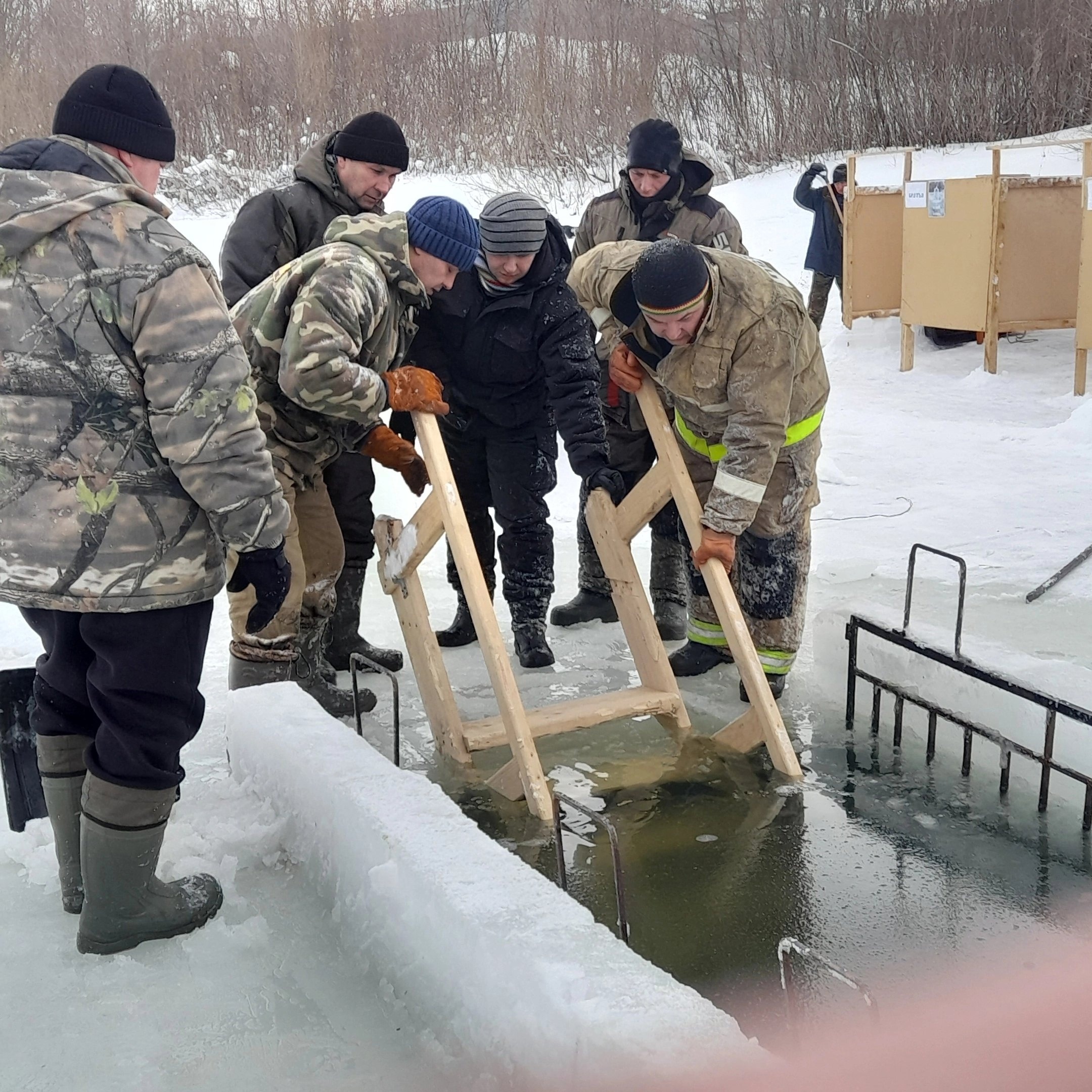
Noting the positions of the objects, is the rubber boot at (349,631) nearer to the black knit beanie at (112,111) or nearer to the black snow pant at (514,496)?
the black snow pant at (514,496)

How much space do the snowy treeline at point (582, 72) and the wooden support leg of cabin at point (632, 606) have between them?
1277cm

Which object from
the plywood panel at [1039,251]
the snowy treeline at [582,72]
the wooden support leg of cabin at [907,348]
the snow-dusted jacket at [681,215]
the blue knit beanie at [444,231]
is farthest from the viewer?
the snowy treeline at [582,72]

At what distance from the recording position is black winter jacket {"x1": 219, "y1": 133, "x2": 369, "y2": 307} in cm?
376

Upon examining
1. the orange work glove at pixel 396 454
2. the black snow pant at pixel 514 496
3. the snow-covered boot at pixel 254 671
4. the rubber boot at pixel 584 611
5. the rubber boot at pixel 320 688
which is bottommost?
the rubber boot at pixel 584 611

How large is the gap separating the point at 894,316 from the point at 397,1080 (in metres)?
9.54

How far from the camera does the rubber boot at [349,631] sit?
418cm

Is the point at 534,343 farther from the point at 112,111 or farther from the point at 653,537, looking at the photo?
the point at 112,111

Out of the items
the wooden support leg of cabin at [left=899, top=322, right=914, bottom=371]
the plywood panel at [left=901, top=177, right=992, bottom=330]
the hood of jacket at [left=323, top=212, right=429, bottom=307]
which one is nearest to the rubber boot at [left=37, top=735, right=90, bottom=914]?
the hood of jacket at [left=323, top=212, right=429, bottom=307]

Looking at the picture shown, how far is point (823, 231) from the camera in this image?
33.8 ft

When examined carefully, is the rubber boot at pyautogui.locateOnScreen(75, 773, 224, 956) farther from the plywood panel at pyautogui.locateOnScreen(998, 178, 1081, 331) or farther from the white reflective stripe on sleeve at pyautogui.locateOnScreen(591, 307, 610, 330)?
the plywood panel at pyautogui.locateOnScreen(998, 178, 1081, 331)

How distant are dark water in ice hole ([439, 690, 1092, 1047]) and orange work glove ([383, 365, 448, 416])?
108 centimetres

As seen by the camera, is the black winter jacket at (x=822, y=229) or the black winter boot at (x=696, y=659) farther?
the black winter jacket at (x=822, y=229)

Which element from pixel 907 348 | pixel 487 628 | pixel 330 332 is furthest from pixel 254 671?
pixel 907 348

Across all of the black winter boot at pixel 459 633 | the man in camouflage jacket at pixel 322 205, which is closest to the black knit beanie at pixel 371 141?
the man in camouflage jacket at pixel 322 205
